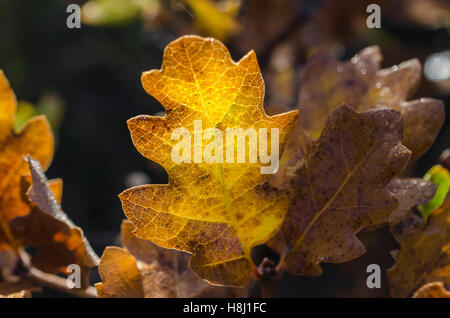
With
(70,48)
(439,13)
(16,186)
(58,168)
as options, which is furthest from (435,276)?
(70,48)

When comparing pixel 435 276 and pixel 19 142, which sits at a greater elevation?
pixel 19 142

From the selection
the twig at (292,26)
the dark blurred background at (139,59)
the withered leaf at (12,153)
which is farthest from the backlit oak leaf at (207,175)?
the twig at (292,26)

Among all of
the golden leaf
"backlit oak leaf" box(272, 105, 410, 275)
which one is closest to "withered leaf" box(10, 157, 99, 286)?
the golden leaf

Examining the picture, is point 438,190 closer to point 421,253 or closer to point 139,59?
point 421,253

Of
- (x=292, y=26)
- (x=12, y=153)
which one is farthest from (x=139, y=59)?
(x=12, y=153)

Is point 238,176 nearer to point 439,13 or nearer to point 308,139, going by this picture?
point 308,139

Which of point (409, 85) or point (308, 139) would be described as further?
point (409, 85)
